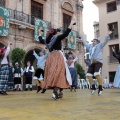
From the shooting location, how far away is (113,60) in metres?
25.9

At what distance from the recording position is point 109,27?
27344 millimetres

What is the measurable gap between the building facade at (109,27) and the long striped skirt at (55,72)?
21.0 metres

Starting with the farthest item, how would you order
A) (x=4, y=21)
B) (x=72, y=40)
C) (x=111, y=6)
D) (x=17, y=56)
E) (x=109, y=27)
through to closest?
1. (x=111, y=6)
2. (x=109, y=27)
3. (x=72, y=40)
4. (x=4, y=21)
5. (x=17, y=56)

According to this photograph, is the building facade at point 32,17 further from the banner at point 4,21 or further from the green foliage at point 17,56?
the green foliage at point 17,56

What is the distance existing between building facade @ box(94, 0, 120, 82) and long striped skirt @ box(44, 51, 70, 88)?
68.8 ft

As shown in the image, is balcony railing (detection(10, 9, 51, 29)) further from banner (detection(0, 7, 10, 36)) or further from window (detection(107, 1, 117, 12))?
window (detection(107, 1, 117, 12))

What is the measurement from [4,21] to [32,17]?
3.20 metres

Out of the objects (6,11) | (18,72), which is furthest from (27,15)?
(18,72)

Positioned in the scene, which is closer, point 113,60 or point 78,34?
point 78,34

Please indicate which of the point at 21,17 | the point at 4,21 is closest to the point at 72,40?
the point at 21,17

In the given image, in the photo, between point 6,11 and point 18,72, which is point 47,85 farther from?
point 6,11

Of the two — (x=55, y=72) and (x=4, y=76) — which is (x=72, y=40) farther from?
(x=55, y=72)

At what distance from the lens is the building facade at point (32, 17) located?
1608cm

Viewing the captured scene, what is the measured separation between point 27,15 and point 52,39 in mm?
12335
